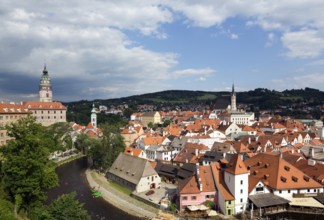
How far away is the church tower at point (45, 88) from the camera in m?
126

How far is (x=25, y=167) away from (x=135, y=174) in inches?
838

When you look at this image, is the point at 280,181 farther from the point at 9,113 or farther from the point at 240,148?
the point at 9,113

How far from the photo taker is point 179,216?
1375 inches

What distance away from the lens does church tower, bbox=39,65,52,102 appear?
126 m

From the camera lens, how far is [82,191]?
159 ft

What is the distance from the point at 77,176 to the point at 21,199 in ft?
101

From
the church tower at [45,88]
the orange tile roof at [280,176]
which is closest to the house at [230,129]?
the orange tile roof at [280,176]

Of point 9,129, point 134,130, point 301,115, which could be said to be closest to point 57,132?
point 134,130

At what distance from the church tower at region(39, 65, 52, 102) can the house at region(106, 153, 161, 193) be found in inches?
3258

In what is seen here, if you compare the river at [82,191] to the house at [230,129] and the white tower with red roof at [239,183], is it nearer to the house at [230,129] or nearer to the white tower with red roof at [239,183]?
the white tower with red roof at [239,183]

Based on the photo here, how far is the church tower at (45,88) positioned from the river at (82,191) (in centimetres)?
6231

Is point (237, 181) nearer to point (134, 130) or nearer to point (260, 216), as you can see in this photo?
point (260, 216)

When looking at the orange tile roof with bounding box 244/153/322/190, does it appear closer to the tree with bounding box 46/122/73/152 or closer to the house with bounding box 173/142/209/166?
→ the house with bounding box 173/142/209/166

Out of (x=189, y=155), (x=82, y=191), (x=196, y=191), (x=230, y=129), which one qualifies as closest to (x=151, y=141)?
(x=189, y=155)
